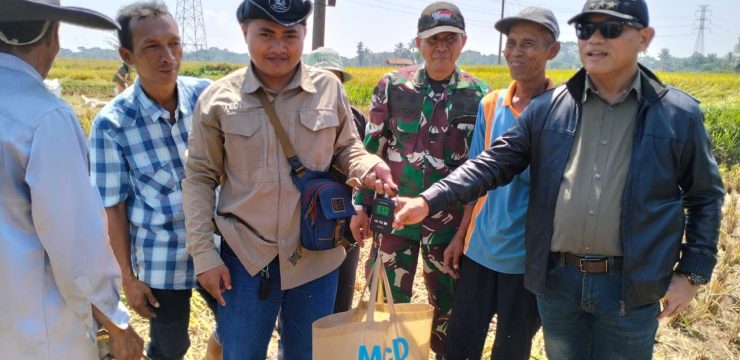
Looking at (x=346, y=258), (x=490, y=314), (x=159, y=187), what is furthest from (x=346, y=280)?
(x=159, y=187)

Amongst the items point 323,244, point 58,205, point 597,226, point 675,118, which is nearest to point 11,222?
point 58,205

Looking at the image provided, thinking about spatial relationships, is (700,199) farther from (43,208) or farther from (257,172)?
(43,208)

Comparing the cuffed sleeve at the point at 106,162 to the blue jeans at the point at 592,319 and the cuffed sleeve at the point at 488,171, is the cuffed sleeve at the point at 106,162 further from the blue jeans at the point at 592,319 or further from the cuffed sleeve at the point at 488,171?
the blue jeans at the point at 592,319

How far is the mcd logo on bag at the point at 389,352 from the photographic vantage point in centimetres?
173

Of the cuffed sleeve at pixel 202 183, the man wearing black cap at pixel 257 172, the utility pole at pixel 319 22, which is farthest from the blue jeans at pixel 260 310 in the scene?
the utility pole at pixel 319 22

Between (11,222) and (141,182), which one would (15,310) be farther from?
(141,182)

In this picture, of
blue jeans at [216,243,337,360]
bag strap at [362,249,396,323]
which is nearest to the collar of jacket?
bag strap at [362,249,396,323]

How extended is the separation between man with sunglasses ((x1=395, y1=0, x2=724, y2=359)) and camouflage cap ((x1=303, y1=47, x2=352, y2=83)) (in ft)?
4.36

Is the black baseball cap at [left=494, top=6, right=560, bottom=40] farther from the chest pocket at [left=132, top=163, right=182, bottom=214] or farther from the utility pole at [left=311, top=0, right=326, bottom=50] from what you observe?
the utility pole at [left=311, top=0, right=326, bottom=50]

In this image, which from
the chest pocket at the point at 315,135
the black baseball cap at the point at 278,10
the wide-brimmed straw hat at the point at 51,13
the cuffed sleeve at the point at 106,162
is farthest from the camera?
the cuffed sleeve at the point at 106,162

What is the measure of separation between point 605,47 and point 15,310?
6.52 ft

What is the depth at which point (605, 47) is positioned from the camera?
1838 mm

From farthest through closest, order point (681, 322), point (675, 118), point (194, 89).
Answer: point (681, 322), point (194, 89), point (675, 118)

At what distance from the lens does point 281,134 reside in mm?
1927
